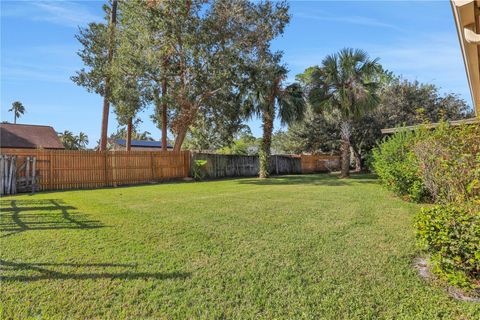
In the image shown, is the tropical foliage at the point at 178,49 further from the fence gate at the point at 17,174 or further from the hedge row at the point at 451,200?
the hedge row at the point at 451,200

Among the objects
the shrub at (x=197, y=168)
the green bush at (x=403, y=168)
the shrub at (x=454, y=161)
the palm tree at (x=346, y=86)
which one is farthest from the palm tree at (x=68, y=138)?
the shrub at (x=454, y=161)

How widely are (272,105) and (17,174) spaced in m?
12.8

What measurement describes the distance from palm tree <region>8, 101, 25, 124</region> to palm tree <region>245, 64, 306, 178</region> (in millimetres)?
55262

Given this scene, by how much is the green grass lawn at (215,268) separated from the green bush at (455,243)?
0.80 ft

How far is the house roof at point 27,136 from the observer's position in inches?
955

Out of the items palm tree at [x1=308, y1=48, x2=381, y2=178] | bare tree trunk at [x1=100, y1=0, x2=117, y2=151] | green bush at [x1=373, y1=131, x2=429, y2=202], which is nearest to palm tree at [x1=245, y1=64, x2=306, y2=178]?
palm tree at [x1=308, y1=48, x2=381, y2=178]

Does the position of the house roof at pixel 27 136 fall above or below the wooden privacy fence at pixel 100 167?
above

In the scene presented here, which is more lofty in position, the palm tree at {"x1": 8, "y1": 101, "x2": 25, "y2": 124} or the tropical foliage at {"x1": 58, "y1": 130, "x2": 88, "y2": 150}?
the palm tree at {"x1": 8, "y1": 101, "x2": 25, "y2": 124}

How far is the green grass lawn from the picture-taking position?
107 inches

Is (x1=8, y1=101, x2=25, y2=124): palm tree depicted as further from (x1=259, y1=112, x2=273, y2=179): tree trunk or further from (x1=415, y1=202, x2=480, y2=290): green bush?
(x1=415, y1=202, x2=480, y2=290): green bush

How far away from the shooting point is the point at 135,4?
46.7ft

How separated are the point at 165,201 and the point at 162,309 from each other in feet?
18.8

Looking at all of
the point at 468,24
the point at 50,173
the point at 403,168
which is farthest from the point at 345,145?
the point at 50,173

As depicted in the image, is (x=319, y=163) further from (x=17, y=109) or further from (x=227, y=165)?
(x=17, y=109)
